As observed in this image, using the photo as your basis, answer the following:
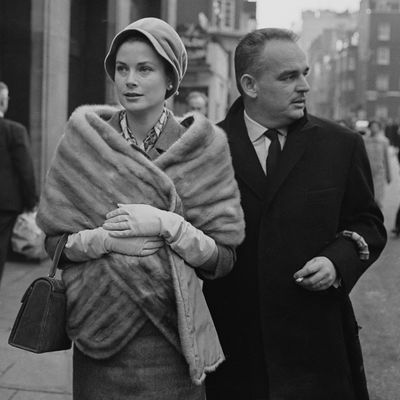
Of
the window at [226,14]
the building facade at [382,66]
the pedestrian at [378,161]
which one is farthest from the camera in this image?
the building facade at [382,66]

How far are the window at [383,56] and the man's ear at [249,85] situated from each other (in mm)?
95172

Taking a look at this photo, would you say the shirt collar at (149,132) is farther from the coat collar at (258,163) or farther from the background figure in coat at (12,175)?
the background figure in coat at (12,175)

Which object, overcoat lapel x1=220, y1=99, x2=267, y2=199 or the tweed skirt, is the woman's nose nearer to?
overcoat lapel x1=220, y1=99, x2=267, y2=199

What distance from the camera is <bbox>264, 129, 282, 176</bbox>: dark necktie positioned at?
2998 mm

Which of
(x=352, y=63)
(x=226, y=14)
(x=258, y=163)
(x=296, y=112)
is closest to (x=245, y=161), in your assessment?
(x=258, y=163)

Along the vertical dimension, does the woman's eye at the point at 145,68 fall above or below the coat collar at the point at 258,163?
above

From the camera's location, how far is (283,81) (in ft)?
9.73

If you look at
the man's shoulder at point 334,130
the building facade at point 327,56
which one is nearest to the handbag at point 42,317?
the man's shoulder at point 334,130

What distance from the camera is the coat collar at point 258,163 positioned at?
9.69ft

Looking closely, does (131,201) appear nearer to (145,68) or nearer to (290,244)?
(145,68)

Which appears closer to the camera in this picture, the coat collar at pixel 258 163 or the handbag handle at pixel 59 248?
the handbag handle at pixel 59 248

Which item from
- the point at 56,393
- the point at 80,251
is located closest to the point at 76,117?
the point at 80,251

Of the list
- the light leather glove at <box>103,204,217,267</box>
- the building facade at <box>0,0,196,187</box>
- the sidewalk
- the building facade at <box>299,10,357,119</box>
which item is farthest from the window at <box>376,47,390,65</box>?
the light leather glove at <box>103,204,217,267</box>

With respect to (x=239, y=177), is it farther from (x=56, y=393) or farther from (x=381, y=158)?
(x=381, y=158)
